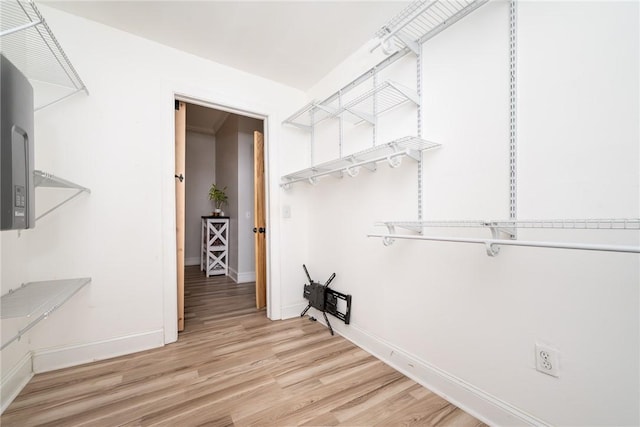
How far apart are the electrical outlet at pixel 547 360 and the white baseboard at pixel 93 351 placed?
244cm

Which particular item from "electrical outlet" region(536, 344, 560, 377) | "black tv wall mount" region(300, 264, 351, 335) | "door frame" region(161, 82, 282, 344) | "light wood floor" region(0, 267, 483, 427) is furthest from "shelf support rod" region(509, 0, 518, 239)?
"door frame" region(161, 82, 282, 344)

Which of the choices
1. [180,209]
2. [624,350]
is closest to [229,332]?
[180,209]

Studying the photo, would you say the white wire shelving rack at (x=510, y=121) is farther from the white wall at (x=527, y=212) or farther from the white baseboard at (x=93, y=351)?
the white baseboard at (x=93, y=351)

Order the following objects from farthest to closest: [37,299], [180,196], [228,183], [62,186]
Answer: [228,183], [180,196], [62,186], [37,299]

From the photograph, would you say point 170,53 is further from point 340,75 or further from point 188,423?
point 188,423

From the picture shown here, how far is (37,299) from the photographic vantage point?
143 centimetres

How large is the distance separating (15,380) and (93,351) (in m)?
0.38

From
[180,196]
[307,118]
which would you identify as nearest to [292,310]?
[180,196]

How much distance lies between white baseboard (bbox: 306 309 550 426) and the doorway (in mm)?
1518

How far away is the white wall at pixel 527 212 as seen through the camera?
98cm

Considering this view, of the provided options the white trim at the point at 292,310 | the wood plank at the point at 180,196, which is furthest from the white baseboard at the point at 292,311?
the wood plank at the point at 180,196

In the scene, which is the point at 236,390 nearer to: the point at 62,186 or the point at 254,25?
the point at 62,186

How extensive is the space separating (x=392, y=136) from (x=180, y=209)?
194 cm

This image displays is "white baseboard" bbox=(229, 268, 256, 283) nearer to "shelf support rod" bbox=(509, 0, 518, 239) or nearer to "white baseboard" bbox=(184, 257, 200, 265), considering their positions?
"white baseboard" bbox=(184, 257, 200, 265)
